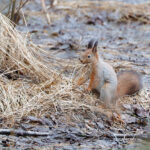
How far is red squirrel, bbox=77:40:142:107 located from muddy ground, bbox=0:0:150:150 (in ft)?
0.69

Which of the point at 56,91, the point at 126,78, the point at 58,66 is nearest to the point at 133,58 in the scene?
the point at 58,66

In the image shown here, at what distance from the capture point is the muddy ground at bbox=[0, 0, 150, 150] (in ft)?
13.0

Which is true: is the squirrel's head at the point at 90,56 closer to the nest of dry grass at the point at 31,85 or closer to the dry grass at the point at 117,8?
the nest of dry grass at the point at 31,85

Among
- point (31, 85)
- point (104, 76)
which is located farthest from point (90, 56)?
point (31, 85)

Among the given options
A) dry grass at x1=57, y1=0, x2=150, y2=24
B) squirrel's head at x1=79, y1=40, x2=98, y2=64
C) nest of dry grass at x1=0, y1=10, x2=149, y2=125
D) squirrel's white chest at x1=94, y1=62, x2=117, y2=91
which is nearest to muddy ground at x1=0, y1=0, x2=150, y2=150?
dry grass at x1=57, y1=0, x2=150, y2=24

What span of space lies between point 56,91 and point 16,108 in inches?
25.1

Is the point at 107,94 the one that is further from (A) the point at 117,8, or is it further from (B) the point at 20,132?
(A) the point at 117,8

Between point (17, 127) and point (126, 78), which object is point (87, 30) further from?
point (17, 127)

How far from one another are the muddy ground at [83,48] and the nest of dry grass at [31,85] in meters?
0.13

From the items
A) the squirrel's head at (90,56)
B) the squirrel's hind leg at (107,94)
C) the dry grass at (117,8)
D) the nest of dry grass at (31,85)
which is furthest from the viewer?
the dry grass at (117,8)

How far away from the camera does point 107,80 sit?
15.3 feet

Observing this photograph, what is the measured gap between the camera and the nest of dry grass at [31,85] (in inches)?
175

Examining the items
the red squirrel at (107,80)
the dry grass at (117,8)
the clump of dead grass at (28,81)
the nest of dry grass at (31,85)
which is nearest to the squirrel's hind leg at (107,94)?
the red squirrel at (107,80)

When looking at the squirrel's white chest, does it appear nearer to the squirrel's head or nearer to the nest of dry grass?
the squirrel's head
